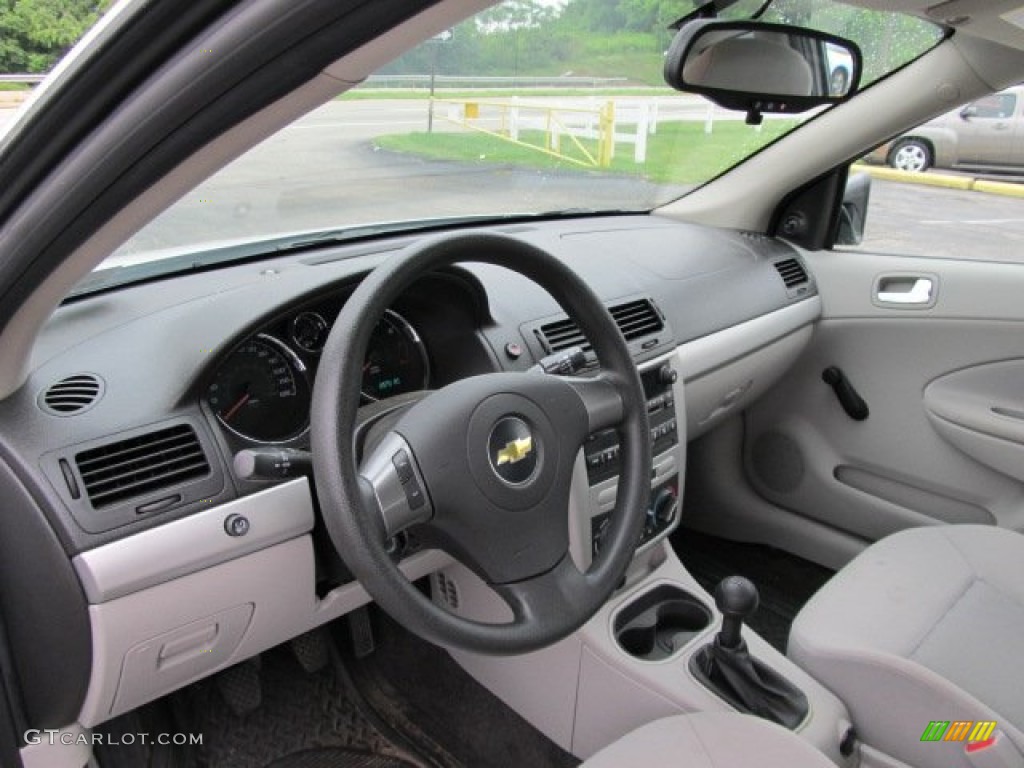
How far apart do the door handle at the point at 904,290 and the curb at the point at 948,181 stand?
0.40m

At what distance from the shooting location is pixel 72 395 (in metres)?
1.46

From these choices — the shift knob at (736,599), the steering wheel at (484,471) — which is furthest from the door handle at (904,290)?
the steering wheel at (484,471)

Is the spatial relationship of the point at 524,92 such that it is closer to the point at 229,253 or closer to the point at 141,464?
the point at 229,253

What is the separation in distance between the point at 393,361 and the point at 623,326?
0.66 meters

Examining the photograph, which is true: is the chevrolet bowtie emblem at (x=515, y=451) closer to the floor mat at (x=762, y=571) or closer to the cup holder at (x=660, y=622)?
the cup holder at (x=660, y=622)

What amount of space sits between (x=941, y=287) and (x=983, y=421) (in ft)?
1.40

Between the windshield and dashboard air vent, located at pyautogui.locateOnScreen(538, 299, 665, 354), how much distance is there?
1.76 feet

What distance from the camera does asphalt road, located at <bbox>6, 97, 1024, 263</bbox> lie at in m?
1.94

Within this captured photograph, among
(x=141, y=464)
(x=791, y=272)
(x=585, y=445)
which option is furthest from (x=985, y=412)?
(x=141, y=464)

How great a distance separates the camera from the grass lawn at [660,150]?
268 cm

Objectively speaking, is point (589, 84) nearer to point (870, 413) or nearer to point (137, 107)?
point (870, 413)

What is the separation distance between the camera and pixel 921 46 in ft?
7.48

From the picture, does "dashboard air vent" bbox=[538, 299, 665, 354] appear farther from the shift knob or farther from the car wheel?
the car wheel

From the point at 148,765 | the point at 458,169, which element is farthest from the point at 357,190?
the point at 148,765
